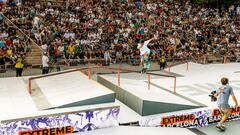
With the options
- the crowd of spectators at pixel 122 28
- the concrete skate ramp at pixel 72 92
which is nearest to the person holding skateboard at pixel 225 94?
the concrete skate ramp at pixel 72 92

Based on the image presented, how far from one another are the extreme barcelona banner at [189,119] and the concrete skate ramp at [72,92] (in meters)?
1.43

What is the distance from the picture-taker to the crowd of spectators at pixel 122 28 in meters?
19.5

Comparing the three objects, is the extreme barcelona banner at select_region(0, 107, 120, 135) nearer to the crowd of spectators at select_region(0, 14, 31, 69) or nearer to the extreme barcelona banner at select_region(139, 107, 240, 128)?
the extreme barcelona banner at select_region(139, 107, 240, 128)

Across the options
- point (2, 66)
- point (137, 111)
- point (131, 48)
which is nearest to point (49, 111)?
point (137, 111)

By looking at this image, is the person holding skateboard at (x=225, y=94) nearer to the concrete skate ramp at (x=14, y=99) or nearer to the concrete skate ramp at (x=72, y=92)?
the concrete skate ramp at (x=72, y=92)

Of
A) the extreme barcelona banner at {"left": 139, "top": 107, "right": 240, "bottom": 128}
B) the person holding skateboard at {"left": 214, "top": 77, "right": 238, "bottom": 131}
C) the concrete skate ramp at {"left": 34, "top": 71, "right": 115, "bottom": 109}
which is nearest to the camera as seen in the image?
the person holding skateboard at {"left": 214, "top": 77, "right": 238, "bottom": 131}

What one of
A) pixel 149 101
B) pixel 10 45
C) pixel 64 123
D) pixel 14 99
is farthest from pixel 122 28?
pixel 64 123

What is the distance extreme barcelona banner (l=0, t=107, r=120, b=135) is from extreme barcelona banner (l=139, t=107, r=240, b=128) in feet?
3.66

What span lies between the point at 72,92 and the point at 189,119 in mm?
3809

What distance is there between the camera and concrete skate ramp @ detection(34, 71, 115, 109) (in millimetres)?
8883

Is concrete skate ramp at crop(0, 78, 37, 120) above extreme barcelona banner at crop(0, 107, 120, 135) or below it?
above

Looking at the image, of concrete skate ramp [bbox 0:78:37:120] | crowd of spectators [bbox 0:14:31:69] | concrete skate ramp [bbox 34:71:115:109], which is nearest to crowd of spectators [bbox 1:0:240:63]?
crowd of spectators [bbox 0:14:31:69]

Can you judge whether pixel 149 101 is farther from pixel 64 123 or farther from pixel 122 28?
pixel 122 28

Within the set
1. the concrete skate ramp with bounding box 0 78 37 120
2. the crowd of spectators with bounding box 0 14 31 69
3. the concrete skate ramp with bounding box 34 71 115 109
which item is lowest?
the concrete skate ramp with bounding box 0 78 37 120
